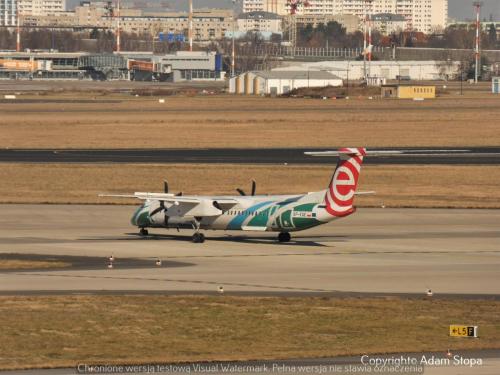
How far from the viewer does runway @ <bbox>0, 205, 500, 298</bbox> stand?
1913 inches

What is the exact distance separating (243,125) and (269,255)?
88.2 m

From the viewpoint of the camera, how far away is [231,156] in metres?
106

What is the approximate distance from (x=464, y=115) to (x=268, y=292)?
118779mm

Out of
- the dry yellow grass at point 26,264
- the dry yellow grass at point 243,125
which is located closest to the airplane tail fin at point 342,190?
the dry yellow grass at point 26,264

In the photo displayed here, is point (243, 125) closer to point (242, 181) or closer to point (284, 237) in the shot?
point (242, 181)

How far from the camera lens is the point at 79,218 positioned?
2781 inches

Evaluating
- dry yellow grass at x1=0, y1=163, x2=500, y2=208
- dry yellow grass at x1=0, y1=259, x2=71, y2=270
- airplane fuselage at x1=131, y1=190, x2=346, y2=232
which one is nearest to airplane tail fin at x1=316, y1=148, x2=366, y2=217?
airplane fuselage at x1=131, y1=190, x2=346, y2=232

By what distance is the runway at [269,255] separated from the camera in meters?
48.6

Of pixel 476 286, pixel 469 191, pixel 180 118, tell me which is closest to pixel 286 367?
pixel 476 286

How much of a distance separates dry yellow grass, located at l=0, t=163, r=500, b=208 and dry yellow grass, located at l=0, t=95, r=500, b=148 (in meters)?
22.8

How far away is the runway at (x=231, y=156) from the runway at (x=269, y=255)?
2686cm

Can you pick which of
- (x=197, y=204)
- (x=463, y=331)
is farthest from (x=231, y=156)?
(x=463, y=331)

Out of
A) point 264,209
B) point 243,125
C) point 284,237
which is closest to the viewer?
point 264,209

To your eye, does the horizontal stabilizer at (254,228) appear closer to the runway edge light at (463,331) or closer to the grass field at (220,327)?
the grass field at (220,327)
